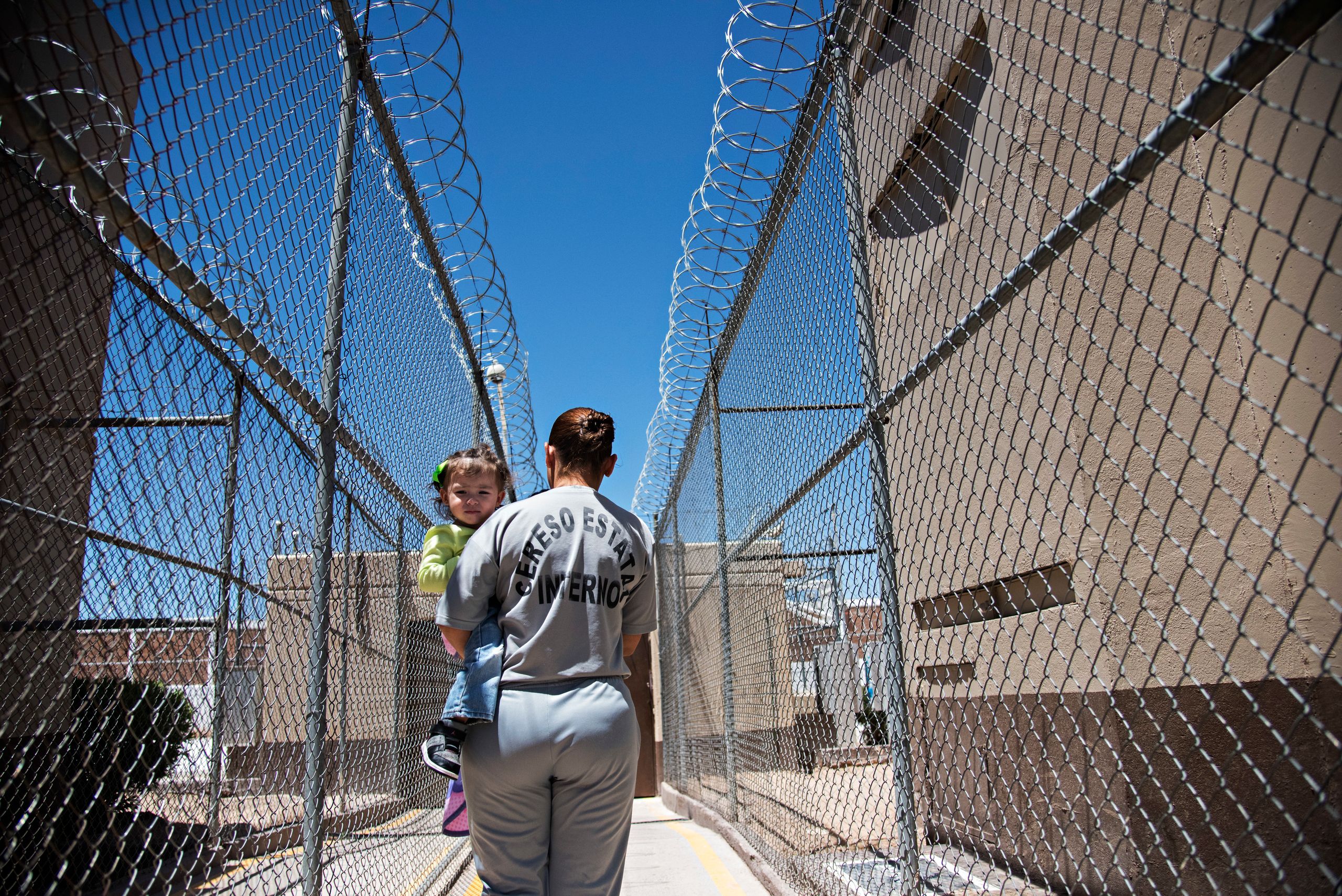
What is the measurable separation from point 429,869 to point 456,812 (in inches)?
84.8

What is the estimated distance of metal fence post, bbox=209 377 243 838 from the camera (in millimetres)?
2424

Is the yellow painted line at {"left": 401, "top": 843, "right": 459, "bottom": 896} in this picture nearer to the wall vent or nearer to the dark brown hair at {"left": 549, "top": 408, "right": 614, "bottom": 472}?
the dark brown hair at {"left": 549, "top": 408, "right": 614, "bottom": 472}

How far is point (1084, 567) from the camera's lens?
2.98 m

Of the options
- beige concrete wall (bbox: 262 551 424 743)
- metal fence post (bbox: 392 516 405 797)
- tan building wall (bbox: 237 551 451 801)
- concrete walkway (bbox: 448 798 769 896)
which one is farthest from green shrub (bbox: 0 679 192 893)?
concrete walkway (bbox: 448 798 769 896)

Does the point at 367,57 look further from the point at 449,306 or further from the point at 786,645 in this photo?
the point at 786,645

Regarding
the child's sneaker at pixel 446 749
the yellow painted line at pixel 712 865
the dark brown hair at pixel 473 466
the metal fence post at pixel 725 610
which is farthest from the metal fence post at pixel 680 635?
the child's sneaker at pixel 446 749

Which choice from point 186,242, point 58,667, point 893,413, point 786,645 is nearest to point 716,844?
point 786,645

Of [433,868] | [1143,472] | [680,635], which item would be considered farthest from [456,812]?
[680,635]

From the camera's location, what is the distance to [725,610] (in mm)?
5426

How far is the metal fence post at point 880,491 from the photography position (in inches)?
102

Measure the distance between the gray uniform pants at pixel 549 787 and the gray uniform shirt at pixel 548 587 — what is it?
0.07m

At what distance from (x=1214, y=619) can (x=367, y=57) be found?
343cm

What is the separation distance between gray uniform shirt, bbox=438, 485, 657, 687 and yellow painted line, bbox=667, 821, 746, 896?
2348 mm

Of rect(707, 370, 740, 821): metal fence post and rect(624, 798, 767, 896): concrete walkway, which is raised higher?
rect(707, 370, 740, 821): metal fence post
